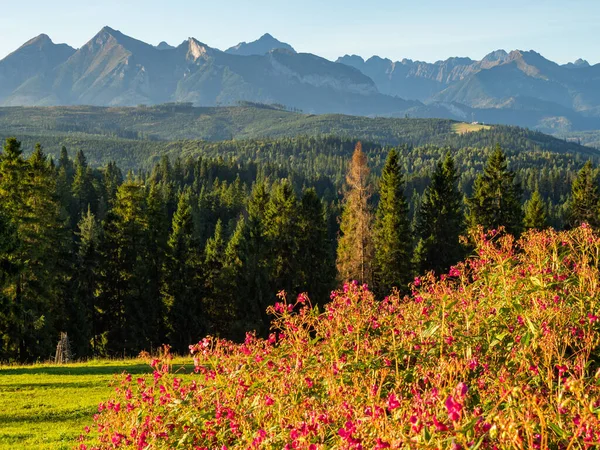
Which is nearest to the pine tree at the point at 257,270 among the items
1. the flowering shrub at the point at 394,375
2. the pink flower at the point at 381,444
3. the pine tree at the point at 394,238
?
the pine tree at the point at 394,238

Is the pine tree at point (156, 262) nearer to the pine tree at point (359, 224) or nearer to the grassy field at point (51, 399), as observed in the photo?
the pine tree at point (359, 224)

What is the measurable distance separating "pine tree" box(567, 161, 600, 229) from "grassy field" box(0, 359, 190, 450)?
39946mm

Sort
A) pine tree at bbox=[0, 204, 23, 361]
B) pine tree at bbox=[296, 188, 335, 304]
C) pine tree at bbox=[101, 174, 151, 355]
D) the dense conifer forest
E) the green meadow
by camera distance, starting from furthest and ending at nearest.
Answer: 1. pine tree at bbox=[296, 188, 335, 304]
2. pine tree at bbox=[101, 174, 151, 355]
3. the dense conifer forest
4. pine tree at bbox=[0, 204, 23, 361]
5. the green meadow

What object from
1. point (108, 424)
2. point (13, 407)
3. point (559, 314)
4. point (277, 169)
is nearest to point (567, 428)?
point (559, 314)

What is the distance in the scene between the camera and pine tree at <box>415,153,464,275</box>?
147ft

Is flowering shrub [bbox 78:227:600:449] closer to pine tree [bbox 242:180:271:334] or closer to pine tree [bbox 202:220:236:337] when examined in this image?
pine tree [bbox 242:180:271:334]

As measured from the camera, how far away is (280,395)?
211 inches

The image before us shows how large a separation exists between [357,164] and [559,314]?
112 feet

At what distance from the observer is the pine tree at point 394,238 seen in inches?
1677

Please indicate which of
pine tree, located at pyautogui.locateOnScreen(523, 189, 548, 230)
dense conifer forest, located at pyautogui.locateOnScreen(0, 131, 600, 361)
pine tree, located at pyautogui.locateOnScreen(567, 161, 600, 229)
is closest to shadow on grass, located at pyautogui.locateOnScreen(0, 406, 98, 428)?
dense conifer forest, located at pyautogui.locateOnScreen(0, 131, 600, 361)

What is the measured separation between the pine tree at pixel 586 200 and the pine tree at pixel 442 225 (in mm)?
10762

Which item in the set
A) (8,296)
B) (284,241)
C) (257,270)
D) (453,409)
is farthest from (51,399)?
(284,241)

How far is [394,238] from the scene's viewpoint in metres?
42.6

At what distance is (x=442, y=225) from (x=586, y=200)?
13390mm
